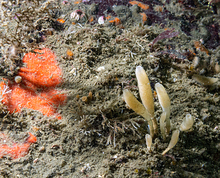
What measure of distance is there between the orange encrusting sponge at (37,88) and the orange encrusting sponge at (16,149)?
0.47 meters

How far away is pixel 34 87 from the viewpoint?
8.81ft

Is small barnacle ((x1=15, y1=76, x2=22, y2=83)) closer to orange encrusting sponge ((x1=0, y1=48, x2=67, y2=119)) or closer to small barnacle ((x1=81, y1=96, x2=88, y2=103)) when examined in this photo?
orange encrusting sponge ((x1=0, y1=48, x2=67, y2=119))

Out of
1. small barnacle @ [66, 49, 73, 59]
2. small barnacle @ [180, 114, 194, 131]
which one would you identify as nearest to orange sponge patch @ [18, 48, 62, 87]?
small barnacle @ [66, 49, 73, 59]

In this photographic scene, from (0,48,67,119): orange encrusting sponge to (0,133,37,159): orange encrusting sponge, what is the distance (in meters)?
0.47

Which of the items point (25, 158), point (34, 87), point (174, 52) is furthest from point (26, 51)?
point (174, 52)

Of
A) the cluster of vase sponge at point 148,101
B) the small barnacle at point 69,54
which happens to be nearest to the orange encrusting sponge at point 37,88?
the small barnacle at point 69,54

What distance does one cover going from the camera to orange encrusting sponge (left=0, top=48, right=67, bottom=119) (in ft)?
8.32

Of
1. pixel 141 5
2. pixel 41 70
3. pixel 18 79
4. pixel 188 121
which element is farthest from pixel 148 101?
pixel 141 5

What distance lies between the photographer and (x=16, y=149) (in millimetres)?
2207

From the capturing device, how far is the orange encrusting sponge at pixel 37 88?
2.54 metres

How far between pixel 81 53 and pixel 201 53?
259 centimetres

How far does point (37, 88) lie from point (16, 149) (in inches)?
38.1

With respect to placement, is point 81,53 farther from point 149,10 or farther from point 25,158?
point 149,10

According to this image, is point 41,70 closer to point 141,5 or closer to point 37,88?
point 37,88
